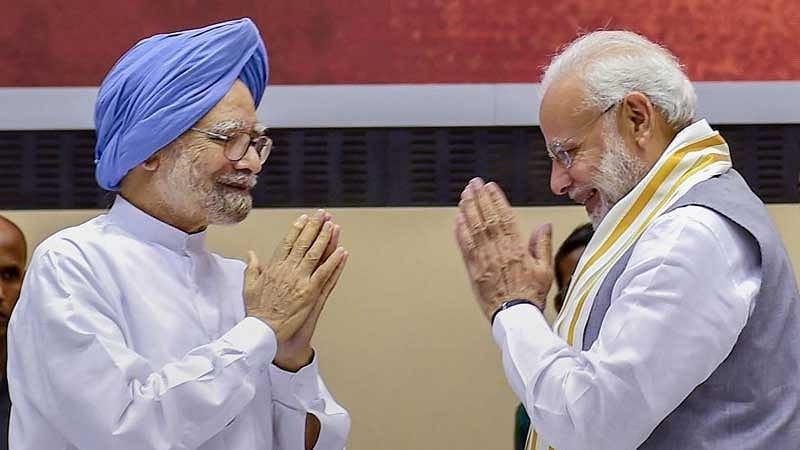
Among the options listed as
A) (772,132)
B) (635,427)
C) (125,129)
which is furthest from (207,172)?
(772,132)

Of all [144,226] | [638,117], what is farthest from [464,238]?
[144,226]

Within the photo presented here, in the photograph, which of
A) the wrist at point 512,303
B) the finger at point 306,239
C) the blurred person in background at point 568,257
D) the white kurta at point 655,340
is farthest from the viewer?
the blurred person in background at point 568,257

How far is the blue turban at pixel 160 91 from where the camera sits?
7.89 feet

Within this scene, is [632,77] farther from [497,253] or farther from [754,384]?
[754,384]

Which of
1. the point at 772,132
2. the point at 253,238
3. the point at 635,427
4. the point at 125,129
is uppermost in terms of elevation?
the point at 125,129

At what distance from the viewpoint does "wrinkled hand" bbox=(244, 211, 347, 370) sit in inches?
92.3

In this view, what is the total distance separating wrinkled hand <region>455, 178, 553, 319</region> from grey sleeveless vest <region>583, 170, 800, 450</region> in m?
0.31

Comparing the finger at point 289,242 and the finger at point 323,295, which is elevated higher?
the finger at point 289,242

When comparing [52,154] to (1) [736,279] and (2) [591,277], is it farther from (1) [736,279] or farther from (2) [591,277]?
(1) [736,279]

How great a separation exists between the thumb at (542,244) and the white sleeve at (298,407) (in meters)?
0.46

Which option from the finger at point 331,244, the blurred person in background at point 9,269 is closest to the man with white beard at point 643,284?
the finger at point 331,244

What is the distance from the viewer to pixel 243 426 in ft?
7.80

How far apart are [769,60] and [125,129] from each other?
238 centimetres

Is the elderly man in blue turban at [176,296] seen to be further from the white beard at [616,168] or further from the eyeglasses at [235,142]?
the white beard at [616,168]
